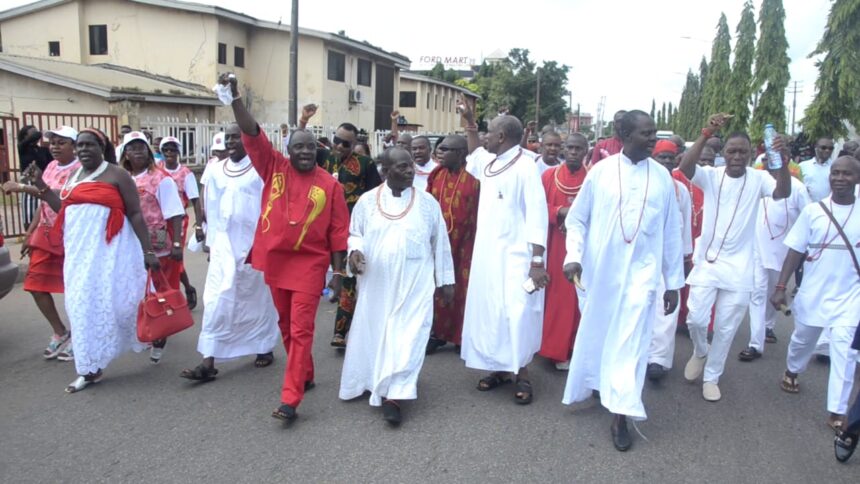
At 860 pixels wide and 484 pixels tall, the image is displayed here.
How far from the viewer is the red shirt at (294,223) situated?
4.55m

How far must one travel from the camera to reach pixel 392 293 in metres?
4.64

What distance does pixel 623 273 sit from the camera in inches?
172

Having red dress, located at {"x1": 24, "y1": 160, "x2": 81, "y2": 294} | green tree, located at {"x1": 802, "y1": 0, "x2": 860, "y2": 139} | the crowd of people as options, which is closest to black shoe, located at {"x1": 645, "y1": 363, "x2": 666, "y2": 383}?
the crowd of people

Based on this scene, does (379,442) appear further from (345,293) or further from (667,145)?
(667,145)

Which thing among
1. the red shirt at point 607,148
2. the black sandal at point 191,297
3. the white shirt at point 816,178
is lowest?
the black sandal at point 191,297

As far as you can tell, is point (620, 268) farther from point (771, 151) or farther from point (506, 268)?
point (771, 151)

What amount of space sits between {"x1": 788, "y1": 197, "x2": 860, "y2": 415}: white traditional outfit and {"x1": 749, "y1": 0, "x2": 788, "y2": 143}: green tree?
89.7ft

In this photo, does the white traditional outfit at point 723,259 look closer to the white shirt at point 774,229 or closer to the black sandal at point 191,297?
the white shirt at point 774,229

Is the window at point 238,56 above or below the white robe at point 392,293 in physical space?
above

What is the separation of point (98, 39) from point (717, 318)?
1076 inches

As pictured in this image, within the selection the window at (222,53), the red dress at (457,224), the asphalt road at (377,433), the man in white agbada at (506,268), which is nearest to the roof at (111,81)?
the window at (222,53)

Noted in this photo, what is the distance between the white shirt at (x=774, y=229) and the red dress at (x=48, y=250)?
6.18 m

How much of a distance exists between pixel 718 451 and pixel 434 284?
6.73 feet

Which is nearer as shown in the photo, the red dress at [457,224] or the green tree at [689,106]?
the red dress at [457,224]
